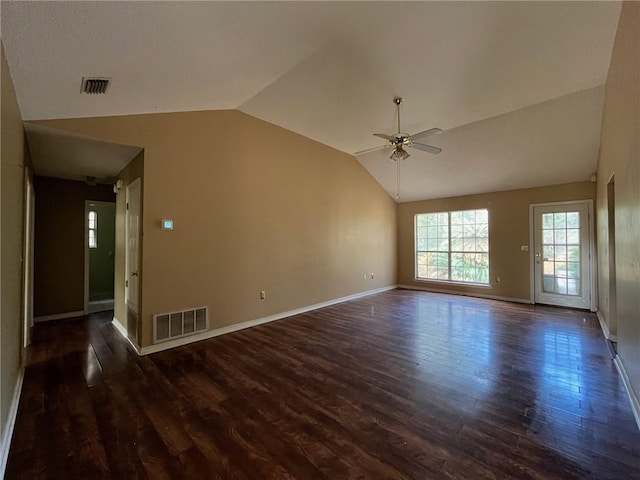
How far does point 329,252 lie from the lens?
580cm

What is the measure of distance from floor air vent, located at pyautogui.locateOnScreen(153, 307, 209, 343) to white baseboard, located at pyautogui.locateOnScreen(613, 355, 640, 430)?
4.24 meters

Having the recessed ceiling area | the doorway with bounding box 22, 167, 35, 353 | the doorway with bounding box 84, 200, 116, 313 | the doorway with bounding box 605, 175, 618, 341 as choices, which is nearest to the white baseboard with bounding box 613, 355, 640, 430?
the doorway with bounding box 605, 175, 618, 341

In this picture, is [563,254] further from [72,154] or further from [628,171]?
[72,154]

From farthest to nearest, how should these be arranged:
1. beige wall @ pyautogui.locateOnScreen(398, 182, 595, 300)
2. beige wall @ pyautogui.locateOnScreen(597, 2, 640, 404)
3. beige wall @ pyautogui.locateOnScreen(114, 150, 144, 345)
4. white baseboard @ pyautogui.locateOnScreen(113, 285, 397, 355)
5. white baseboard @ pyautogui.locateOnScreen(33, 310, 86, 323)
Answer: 1. beige wall @ pyautogui.locateOnScreen(398, 182, 595, 300)
2. white baseboard @ pyautogui.locateOnScreen(33, 310, 86, 323)
3. beige wall @ pyautogui.locateOnScreen(114, 150, 144, 345)
4. white baseboard @ pyautogui.locateOnScreen(113, 285, 397, 355)
5. beige wall @ pyautogui.locateOnScreen(597, 2, 640, 404)

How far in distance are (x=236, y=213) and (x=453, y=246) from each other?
558 centimetres

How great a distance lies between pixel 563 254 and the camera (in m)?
5.58

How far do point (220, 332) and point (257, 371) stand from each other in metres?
1.38

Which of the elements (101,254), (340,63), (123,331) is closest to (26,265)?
(123,331)

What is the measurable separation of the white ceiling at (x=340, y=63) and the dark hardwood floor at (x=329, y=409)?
249 cm

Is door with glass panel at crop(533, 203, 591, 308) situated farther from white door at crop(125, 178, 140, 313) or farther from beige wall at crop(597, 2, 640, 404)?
white door at crop(125, 178, 140, 313)

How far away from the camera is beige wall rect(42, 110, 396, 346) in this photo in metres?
3.42

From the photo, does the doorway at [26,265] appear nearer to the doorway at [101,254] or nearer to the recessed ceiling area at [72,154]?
the recessed ceiling area at [72,154]

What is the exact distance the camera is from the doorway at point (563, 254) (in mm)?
5324

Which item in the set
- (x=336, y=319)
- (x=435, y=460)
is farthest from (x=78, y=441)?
(x=336, y=319)
